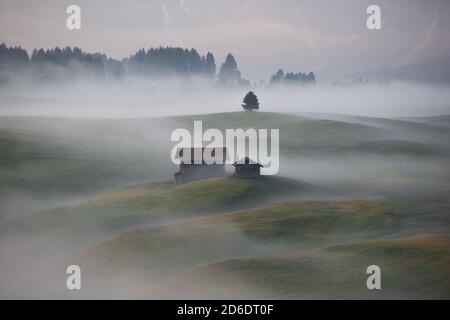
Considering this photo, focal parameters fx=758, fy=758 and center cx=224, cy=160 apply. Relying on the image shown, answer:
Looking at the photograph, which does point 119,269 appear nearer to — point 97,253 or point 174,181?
point 97,253

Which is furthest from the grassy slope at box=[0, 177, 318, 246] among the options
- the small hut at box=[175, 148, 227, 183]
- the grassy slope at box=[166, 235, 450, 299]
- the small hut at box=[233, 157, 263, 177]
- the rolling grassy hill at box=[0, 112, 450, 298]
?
the grassy slope at box=[166, 235, 450, 299]

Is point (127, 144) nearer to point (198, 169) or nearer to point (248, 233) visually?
point (198, 169)

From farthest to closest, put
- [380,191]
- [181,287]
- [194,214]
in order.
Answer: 1. [380,191]
2. [194,214]
3. [181,287]

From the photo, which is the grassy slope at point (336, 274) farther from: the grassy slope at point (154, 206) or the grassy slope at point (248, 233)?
the grassy slope at point (154, 206)

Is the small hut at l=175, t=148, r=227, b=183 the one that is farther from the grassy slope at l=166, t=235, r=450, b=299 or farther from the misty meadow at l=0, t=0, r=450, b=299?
the grassy slope at l=166, t=235, r=450, b=299

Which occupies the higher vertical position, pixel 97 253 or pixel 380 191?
pixel 380 191

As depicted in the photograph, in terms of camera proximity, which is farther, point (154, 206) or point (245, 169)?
point (245, 169)

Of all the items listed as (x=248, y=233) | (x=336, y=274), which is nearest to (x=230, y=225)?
(x=248, y=233)

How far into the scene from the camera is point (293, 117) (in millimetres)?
145500

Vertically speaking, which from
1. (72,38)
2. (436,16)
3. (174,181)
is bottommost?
(174,181)

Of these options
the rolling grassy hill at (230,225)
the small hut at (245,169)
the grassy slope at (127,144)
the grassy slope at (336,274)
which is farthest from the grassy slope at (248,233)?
the grassy slope at (127,144)
